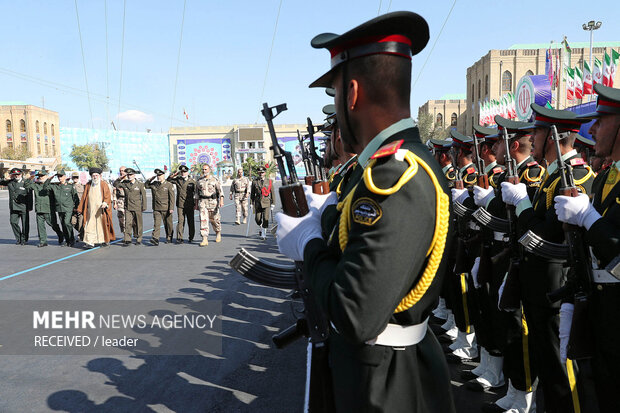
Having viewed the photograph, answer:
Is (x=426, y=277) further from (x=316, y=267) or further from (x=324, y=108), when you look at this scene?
(x=324, y=108)

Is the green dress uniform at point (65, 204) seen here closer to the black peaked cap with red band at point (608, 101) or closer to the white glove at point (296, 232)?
the white glove at point (296, 232)

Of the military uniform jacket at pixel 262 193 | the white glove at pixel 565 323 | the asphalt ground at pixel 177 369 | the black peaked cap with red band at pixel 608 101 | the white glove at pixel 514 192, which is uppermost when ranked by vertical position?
the black peaked cap with red band at pixel 608 101

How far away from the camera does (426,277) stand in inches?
54.3

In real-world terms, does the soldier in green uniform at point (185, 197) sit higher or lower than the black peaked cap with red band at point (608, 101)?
lower

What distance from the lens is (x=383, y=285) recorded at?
47.8 inches

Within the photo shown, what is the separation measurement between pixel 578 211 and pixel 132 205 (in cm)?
1145

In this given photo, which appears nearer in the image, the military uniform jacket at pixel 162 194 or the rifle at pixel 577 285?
the rifle at pixel 577 285

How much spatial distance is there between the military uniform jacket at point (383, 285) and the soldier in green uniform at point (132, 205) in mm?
11582

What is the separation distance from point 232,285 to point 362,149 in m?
6.39

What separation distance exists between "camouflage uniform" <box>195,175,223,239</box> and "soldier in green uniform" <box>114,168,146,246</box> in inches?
62.1

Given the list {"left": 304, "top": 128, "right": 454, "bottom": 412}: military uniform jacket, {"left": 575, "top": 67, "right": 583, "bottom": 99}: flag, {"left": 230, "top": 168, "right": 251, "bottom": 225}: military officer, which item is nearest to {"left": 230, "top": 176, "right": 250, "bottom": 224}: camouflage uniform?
{"left": 230, "top": 168, "right": 251, "bottom": 225}: military officer

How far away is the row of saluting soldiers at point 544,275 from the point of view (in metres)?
2.47

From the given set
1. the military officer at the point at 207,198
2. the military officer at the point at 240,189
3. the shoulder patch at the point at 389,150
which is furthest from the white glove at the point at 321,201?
the military officer at the point at 240,189

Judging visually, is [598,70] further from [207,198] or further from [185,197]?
[185,197]
